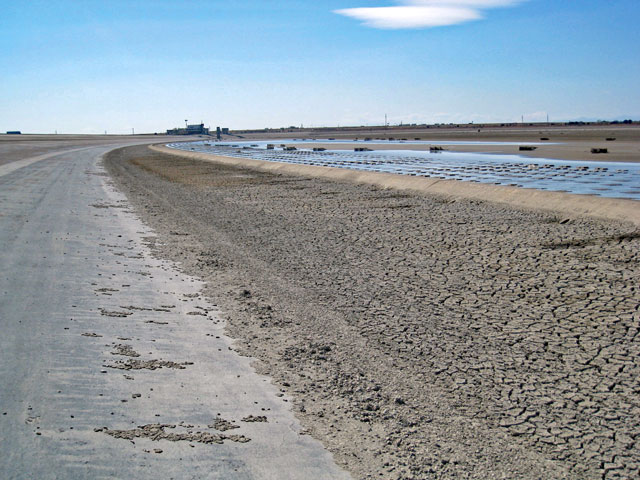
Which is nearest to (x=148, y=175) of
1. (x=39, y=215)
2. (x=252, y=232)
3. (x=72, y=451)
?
(x=39, y=215)

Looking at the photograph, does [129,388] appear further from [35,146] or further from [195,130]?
[195,130]

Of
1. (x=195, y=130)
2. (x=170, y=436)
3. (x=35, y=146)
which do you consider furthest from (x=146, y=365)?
(x=195, y=130)

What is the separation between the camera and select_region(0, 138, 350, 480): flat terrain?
3.67 m

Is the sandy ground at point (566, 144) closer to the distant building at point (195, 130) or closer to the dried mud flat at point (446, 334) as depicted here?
the dried mud flat at point (446, 334)

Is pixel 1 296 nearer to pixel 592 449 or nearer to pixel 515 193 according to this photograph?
pixel 592 449

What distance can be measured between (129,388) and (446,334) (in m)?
3.16

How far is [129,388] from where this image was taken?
4.75 metres

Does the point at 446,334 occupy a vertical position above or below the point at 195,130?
below

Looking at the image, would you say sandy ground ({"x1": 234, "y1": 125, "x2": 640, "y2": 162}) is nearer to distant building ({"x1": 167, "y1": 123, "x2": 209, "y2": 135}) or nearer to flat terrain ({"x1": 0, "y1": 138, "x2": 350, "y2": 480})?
flat terrain ({"x1": 0, "y1": 138, "x2": 350, "y2": 480})

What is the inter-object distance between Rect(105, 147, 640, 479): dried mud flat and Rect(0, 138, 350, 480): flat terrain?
0.32m

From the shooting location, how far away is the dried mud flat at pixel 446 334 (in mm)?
3932

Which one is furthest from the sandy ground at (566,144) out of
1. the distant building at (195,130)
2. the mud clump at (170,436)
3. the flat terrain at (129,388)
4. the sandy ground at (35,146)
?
the distant building at (195,130)

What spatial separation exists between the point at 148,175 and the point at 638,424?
30.6 meters

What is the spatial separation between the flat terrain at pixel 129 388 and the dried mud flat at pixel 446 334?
1.05ft
